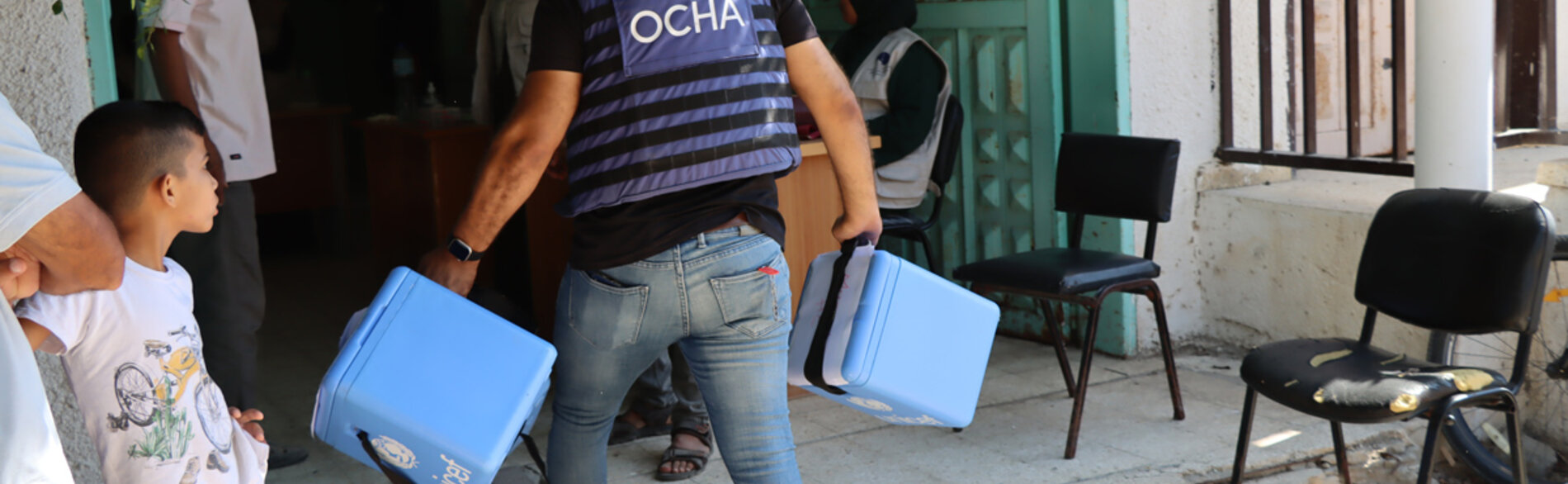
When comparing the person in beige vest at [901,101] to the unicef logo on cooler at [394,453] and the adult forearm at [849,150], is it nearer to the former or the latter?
the adult forearm at [849,150]

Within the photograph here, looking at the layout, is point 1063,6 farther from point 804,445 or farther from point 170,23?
point 170,23

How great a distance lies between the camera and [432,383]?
202 centimetres

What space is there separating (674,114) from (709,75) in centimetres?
8

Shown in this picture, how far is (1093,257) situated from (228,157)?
237cm

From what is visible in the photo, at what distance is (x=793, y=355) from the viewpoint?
2408mm

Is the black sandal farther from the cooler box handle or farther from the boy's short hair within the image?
the boy's short hair

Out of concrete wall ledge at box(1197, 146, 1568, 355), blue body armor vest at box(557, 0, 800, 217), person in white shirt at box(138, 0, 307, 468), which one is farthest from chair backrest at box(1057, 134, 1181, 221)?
person in white shirt at box(138, 0, 307, 468)

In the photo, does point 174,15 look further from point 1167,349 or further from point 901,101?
point 1167,349

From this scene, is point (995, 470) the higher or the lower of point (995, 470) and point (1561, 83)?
the lower

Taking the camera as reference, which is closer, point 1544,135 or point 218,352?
point 218,352

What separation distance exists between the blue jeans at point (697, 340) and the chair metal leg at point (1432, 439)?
1352 millimetres

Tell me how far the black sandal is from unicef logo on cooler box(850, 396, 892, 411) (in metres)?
1.10

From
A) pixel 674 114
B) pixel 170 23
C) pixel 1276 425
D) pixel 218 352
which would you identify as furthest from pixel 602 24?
pixel 1276 425

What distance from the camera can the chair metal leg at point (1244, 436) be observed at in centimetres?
311
